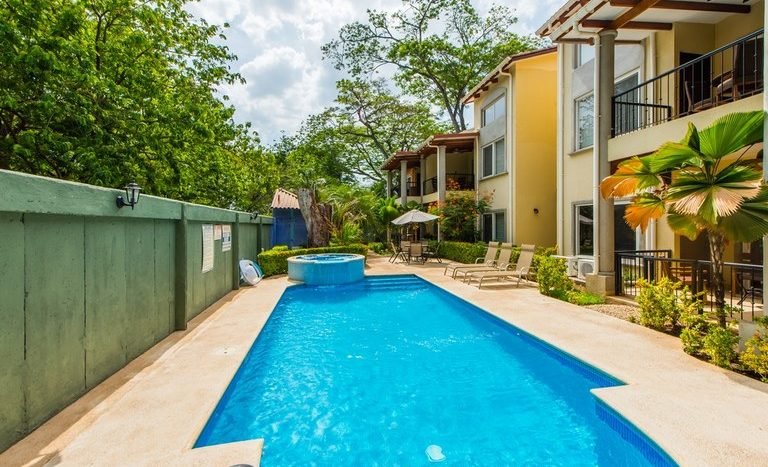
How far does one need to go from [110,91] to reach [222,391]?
8334mm

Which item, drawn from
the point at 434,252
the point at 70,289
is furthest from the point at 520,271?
the point at 70,289

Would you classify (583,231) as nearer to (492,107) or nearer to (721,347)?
(721,347)

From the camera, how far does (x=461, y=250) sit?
700 inches

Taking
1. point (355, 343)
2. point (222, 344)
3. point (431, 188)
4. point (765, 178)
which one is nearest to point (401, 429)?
point (355, 343)

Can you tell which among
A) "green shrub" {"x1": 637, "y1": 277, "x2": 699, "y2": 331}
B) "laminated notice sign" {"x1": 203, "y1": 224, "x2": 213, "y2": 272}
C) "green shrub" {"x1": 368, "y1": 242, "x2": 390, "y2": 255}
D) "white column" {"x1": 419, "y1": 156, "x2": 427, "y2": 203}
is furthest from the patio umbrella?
"green shrub" {"x1": 637, "y1": 277, "x2": 699, "y2": 331}

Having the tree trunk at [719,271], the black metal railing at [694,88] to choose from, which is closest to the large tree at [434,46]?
the black metal railing at [694,88]

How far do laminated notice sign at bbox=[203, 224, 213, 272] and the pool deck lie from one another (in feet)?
7.48

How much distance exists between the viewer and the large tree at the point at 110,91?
295 inches

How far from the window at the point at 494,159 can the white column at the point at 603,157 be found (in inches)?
278

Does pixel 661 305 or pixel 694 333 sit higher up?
pixel 661 305

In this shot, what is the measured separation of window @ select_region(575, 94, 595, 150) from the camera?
12.2 meters

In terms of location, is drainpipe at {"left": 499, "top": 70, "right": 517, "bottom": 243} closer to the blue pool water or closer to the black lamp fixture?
the blue pool water

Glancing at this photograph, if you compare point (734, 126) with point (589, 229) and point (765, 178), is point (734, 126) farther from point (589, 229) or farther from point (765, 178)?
point (589, 229)

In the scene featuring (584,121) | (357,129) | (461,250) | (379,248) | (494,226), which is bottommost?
(379,248)
